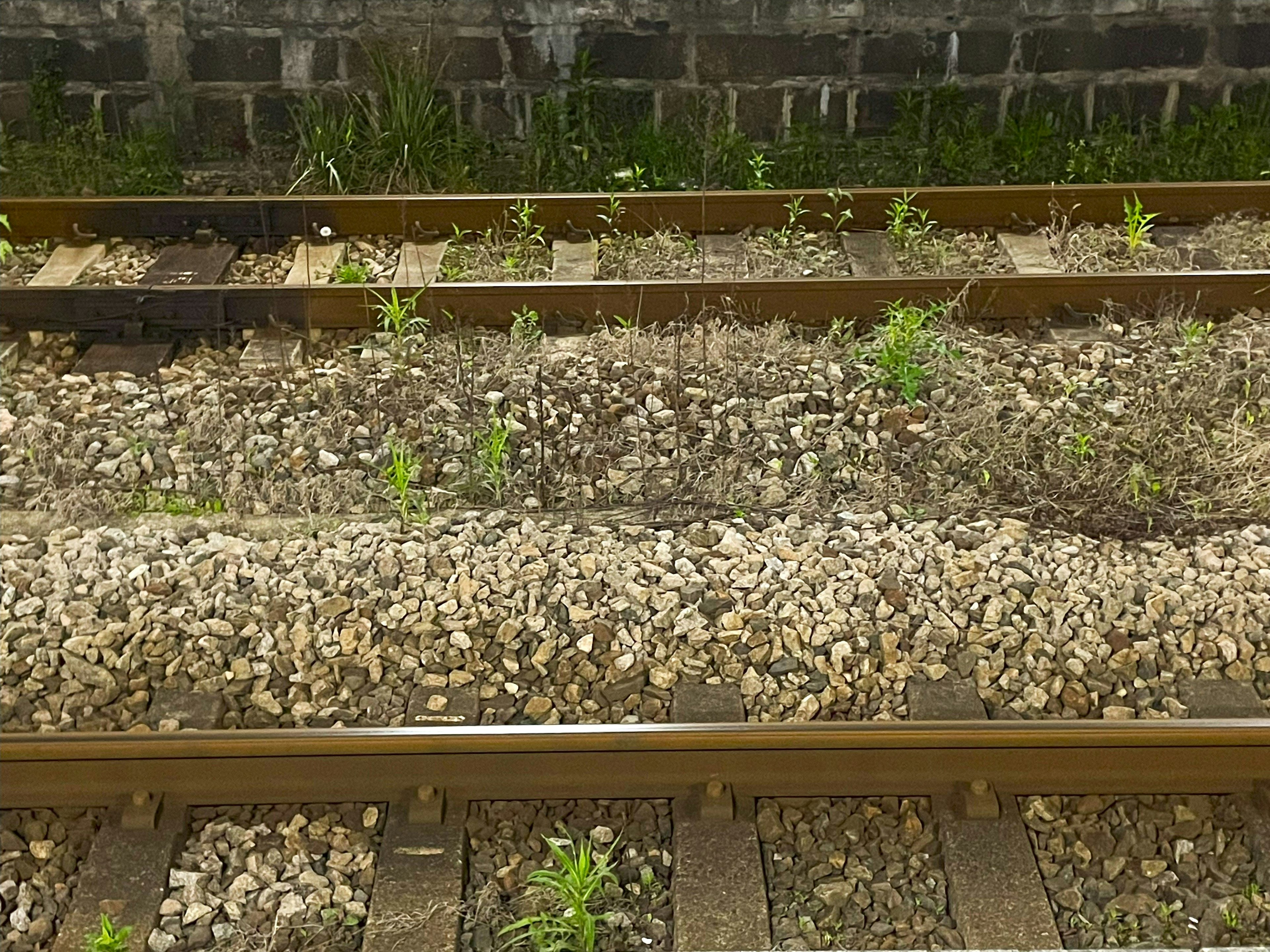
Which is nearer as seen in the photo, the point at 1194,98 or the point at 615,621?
the point at 615,621

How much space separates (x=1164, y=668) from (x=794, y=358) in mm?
2137

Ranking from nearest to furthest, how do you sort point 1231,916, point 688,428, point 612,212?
point 1231,916
point 688,428
point 612,212

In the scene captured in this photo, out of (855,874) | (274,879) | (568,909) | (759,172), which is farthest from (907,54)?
(274,879)

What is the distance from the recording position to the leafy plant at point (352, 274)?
643 centimetres

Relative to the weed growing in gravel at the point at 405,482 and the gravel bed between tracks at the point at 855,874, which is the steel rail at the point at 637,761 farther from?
the weed growing in gravel at the point at 405,482

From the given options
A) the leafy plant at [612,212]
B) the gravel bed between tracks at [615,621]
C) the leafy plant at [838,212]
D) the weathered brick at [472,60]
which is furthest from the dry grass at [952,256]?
the weathered brick at [472,60]

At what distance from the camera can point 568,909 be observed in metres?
3.45

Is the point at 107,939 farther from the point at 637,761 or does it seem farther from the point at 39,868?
the point at 637,761

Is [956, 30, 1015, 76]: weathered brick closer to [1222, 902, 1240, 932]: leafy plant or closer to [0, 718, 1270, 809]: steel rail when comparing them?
[0, 718, 1270, 809]: steel rail

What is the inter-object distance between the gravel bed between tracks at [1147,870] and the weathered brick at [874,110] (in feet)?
17.1

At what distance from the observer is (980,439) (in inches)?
203

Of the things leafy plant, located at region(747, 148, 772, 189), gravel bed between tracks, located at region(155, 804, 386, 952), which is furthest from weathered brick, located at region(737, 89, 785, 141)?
gravel bed between tracks, located at region(155, 804, 386, 952)

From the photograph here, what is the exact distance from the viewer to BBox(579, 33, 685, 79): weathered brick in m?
7.93

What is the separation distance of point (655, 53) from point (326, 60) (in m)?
1.86
